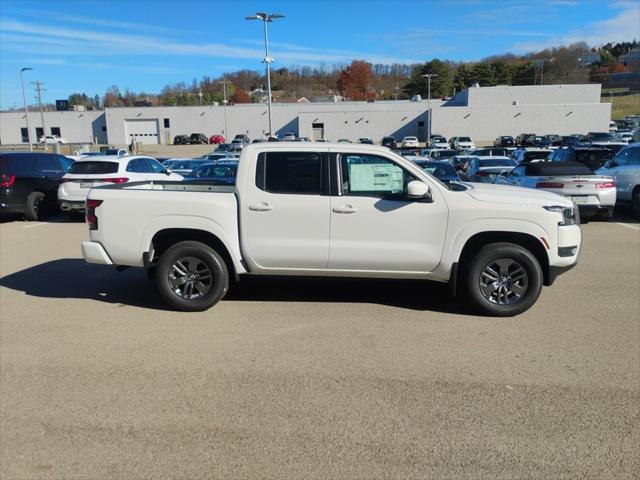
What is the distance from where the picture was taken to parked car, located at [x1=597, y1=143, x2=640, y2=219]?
12852mm

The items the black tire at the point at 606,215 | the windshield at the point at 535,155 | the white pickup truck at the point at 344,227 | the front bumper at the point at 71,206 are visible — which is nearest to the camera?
the white pickup truck at the point at 344,227

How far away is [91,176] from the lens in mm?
12750

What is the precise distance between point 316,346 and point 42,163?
11827 mm

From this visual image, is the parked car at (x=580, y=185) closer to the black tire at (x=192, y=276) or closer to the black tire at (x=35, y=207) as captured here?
the black tire at (x=192, y=276)

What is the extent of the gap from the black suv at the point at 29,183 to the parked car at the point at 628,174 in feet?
46.1

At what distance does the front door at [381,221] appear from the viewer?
222 inches

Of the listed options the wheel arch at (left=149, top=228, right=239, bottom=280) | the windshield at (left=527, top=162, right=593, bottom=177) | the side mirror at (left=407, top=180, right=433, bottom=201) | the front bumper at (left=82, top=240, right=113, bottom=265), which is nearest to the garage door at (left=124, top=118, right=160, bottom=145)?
the windshield at (left=527, top=162, right=593, bottom=177)

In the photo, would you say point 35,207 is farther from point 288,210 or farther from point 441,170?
point 441,170

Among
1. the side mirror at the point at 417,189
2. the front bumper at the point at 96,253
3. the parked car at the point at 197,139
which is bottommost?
the front bumper at the point at 96,253

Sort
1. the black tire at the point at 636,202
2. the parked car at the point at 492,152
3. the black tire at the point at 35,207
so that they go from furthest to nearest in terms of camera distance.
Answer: the parked car at the point at 492,152 < the black tire at the point at 35,207 < the black tire at the point at 636,202

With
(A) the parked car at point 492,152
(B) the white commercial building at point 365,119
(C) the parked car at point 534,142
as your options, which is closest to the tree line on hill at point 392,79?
(B) the white commercial building at point 365,119

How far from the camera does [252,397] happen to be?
158 inches

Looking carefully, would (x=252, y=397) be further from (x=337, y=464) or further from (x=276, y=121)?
(x=276, y=121)

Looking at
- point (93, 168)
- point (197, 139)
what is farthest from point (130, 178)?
point (197, 139)
